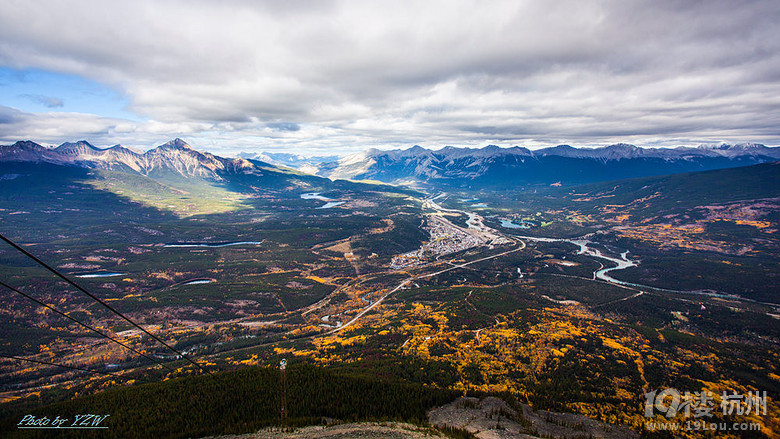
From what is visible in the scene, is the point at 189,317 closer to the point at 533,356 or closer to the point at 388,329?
the point at 388,329

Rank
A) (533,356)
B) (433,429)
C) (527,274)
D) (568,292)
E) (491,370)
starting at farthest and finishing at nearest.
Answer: (527,274)
(568,292)
(533,356)
(491,370)
(433,429)

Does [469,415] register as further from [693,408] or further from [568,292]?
[568,292]

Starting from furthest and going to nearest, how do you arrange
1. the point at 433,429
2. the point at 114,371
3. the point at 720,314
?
the point at 720,314
the point at 114,371
the point at 433,429

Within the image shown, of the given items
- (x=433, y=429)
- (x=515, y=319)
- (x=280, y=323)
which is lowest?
(x=280, y=323)

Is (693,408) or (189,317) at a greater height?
(693,408)

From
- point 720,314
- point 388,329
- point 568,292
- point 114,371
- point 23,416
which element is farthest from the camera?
point 568,292

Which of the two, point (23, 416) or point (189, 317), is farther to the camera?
point (189, 317)

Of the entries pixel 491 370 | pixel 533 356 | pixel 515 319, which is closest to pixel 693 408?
pixel 533 356

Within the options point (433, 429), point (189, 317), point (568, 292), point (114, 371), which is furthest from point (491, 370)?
point (189, 317)

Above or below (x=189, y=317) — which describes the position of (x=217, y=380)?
above
